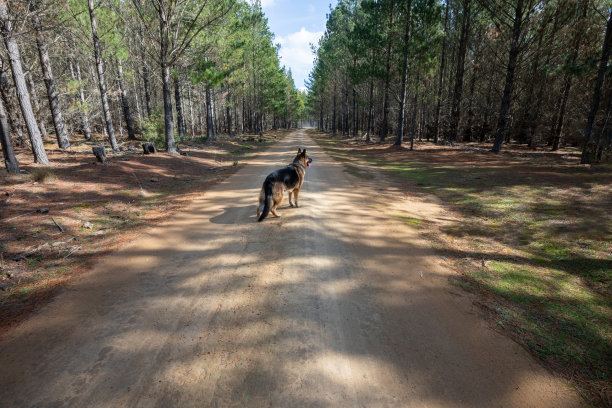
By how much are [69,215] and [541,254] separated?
35.8 feet

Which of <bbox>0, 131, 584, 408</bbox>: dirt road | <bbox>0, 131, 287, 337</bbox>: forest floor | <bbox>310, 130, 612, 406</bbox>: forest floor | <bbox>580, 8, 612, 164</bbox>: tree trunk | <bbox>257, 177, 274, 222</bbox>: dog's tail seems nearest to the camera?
<bbox>0, 131, 584, 408</bbox>: dirt road

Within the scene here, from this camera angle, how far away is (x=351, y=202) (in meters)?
8.53

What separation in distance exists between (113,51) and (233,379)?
2367 centimetres

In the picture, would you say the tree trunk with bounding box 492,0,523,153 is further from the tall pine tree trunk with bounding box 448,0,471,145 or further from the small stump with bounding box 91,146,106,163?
the small stump with bounding box 91,146,106,163

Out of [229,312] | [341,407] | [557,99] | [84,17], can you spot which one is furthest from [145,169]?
[557,99]

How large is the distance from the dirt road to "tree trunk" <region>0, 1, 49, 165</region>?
9.44 metres

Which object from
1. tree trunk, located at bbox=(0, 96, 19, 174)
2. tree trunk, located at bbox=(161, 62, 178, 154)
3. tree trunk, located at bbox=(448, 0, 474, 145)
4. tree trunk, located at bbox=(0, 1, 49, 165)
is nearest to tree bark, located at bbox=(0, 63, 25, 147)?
tree trunk, located at bbox=(0, 1, 49, 165)

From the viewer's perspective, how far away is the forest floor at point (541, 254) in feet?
10.3

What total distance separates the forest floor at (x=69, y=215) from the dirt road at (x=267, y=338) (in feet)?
1.96

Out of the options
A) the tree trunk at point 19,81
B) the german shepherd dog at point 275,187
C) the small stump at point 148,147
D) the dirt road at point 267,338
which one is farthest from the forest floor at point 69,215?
the small stump at point 148,147

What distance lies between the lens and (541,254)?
215 inches

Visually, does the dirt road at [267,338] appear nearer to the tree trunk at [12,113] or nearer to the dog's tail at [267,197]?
the dog's tail at [267,197]

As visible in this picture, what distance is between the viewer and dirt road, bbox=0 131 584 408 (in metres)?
2.49

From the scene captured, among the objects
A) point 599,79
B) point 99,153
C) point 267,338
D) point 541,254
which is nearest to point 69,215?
point 267,338
